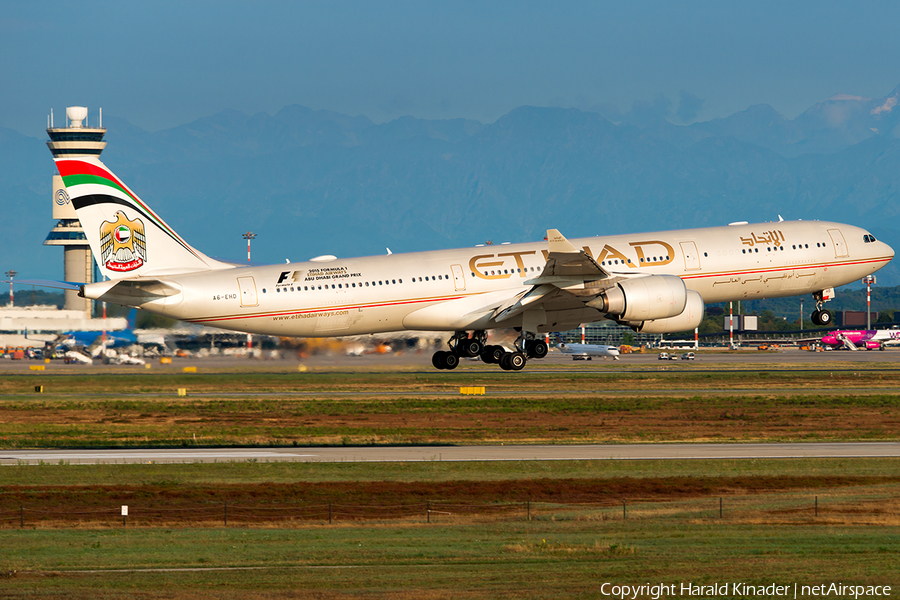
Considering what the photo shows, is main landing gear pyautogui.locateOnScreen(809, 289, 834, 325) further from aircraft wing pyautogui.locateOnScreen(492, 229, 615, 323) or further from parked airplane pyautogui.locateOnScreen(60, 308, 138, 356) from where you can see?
parked airplane pyautogui.locateOnScreen(60, 308, 138, 356)

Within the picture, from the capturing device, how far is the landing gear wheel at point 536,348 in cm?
4934

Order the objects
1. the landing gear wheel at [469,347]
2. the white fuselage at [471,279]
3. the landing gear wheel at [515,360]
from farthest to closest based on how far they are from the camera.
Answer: the landing gear wheel at [469,347] < the landing gear wheel at [515,360] < the white fuselage at [471,279]

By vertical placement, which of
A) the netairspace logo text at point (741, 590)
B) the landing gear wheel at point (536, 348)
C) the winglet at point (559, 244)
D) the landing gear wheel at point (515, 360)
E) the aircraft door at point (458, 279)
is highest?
the winglet at point (559, 244)

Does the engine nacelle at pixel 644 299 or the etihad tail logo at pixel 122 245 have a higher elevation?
the etihad tail logo at pixel 122 245

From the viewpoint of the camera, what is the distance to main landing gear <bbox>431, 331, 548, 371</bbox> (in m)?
50.0

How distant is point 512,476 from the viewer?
36906mm

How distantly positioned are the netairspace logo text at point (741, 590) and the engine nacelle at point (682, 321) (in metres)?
27.0

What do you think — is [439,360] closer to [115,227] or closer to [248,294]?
[248,294]

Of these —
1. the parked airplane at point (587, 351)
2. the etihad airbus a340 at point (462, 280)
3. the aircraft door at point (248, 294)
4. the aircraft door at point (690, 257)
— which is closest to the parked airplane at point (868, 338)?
the parked airplane at point (587, 351)

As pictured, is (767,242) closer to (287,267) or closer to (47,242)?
(287,267)

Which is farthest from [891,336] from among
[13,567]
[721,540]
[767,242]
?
[13,567]

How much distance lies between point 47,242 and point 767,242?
152511 mm

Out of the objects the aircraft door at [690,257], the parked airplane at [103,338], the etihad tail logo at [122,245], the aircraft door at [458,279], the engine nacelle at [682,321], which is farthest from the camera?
the parked airplane at [103,338]

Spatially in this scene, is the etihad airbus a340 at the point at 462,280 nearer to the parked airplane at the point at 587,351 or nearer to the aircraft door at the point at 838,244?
the aircraft door at the point at 838,244
